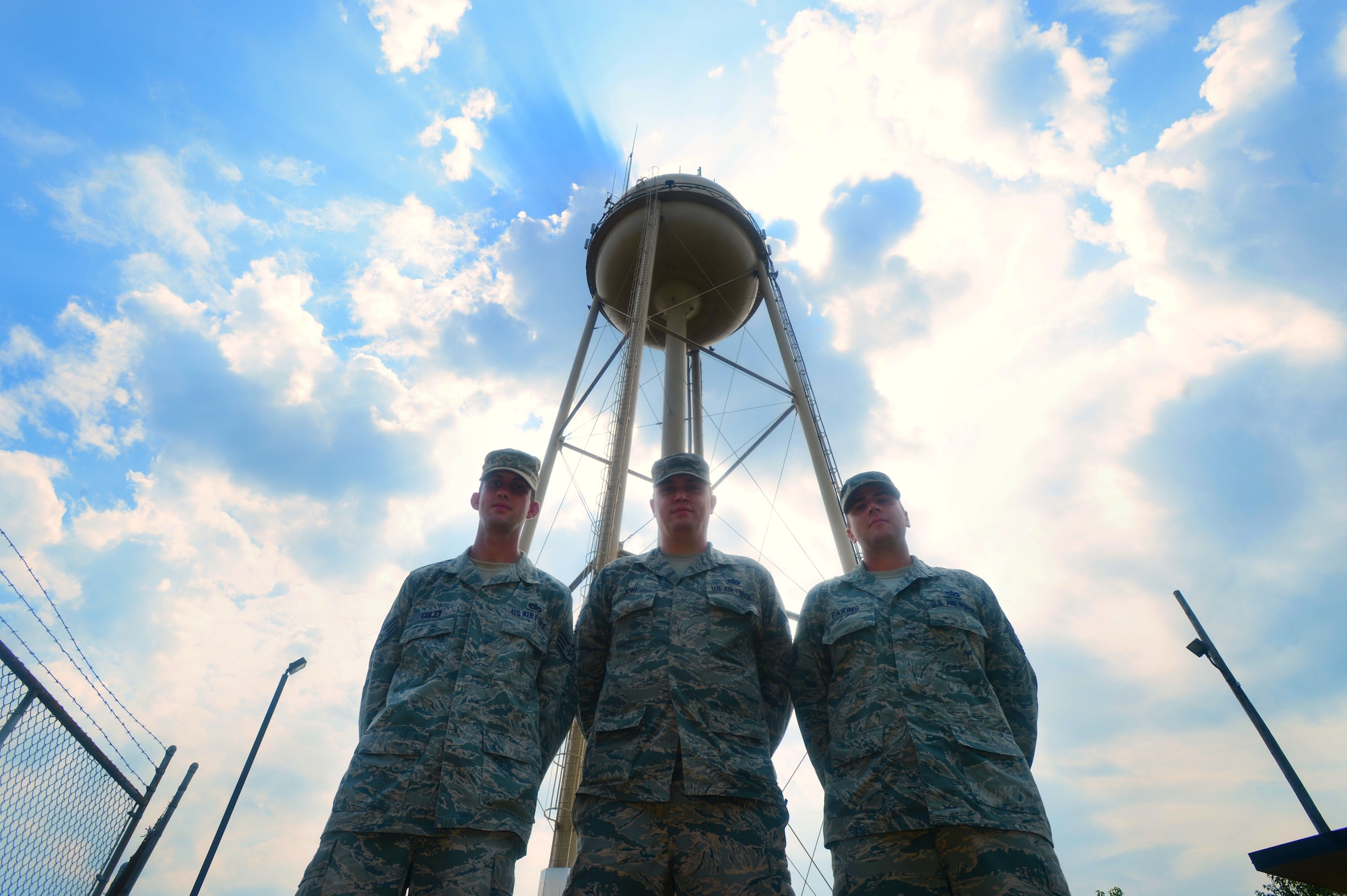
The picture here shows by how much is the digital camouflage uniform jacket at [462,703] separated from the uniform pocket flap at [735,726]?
2.36ft

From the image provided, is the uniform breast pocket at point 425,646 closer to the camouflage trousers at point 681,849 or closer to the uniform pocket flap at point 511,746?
the uniform pocket flap at point 511,746

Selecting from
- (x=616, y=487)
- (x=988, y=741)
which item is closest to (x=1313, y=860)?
(x=988, y=741)

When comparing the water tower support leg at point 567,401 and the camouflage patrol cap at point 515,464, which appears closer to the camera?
the camouflage patrol cap at point 515,464

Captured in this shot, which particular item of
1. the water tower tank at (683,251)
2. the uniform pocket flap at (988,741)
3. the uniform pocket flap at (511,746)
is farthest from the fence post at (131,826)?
the water tower tank at (683,251)

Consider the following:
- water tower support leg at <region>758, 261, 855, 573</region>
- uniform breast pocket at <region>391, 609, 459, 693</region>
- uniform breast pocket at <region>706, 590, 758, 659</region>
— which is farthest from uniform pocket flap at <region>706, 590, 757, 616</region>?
water tower support leg at <region>758, 261, 855, 573</region>

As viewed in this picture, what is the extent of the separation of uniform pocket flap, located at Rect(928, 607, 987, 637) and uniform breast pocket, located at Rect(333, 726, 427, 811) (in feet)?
6.85

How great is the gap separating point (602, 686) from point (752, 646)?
0.65 meters

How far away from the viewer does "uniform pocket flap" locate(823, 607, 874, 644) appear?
9.94ft

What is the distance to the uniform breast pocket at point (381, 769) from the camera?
247cm

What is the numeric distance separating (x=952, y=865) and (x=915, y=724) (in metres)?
0.46

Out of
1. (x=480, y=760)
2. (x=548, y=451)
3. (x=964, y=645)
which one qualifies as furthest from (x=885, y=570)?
(x=548, y=451)

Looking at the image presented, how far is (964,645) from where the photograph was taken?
9.65 feet

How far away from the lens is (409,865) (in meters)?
2.41

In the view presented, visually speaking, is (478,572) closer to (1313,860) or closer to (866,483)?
(866,483)
